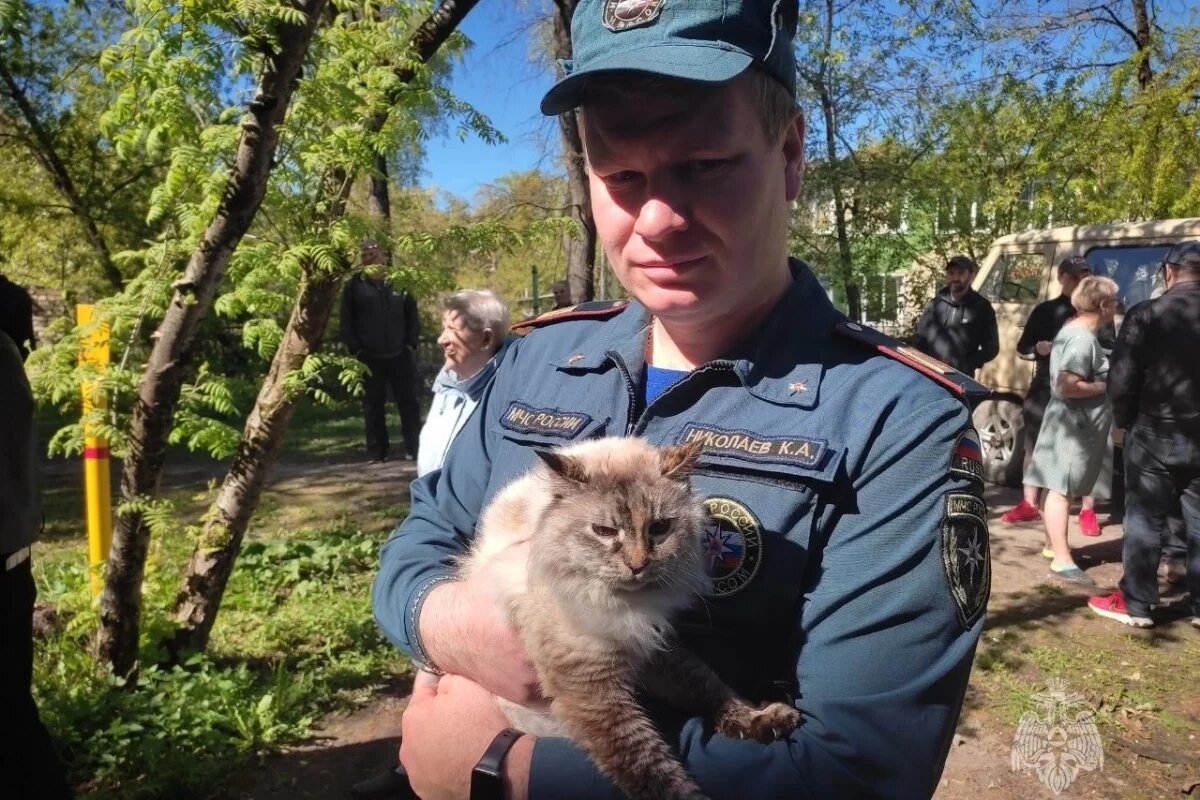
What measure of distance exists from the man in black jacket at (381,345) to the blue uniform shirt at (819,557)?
1042 cm

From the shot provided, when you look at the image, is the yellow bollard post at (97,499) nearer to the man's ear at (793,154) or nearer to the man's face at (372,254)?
the man's face at (372,254)

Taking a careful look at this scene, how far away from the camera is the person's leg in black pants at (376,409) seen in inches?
491

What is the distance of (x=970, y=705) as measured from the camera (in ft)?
18.6

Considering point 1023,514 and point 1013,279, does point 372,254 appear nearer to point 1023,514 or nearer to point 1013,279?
point 1023,514

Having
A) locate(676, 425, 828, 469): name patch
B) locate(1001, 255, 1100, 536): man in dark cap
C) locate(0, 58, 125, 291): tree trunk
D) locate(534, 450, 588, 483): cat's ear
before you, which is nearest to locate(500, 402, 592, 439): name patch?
locate(534, 450, 588, 483): cat's ear

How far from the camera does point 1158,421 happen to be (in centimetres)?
664

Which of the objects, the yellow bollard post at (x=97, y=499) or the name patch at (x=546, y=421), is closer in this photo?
the name patch at (x=546, y=421)

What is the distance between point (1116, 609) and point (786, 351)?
7.04 m

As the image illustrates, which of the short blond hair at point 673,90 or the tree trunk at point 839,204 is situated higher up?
the tree trunk at point 839,204

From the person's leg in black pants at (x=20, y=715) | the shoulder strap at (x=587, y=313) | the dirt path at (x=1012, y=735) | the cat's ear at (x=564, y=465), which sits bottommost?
the dirt path at (x=1012, y=735)

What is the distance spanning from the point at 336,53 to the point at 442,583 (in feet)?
15.4

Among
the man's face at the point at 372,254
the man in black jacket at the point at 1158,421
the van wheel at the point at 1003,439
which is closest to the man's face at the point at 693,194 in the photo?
the man's face at the point at 372,254

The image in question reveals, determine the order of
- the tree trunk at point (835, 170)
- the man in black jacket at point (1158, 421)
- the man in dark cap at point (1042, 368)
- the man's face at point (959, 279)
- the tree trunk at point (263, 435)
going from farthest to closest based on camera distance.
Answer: the tree trunk at point (835, 170)
the man's face at point (959, 279)
the man in dark cap at point (1042, 368)
the man in black jacket at point (1158, 421)
the tree trunk at point (263, 435)

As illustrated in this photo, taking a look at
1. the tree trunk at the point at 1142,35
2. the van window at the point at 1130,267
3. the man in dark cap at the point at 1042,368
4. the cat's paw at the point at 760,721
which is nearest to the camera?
the cat's paw at the point at 760,721
